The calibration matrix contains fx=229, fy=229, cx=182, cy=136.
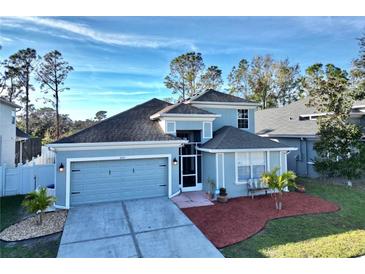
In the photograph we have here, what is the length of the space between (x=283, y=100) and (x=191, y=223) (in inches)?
1331

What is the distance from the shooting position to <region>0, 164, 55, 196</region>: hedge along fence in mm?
11250

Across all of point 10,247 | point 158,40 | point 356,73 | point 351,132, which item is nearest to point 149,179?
point 10,247

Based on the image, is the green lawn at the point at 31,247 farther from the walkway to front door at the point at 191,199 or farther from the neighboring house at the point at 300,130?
the neighboring house at the point at 300,130

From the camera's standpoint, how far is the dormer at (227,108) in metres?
14.4

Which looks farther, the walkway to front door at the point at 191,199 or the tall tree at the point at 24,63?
the tall tree at the point at 24,63

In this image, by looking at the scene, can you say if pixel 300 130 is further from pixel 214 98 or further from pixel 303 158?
pixel 214 98

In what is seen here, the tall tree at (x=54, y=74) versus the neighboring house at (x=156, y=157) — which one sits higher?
the tall tree at (x=54, y=74)

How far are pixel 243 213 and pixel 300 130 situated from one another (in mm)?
11163

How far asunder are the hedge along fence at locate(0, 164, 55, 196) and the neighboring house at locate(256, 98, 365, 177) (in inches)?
632

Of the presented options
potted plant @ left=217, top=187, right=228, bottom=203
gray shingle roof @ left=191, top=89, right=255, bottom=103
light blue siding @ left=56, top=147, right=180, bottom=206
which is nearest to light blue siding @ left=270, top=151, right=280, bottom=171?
potted plant @ left=217, top=187, right=228, bottom=203

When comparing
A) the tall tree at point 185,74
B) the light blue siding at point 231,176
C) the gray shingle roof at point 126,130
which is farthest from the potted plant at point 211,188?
the tall tree at point 185,74

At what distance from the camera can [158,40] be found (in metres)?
11.2

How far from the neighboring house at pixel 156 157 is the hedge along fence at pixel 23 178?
2.76 m
